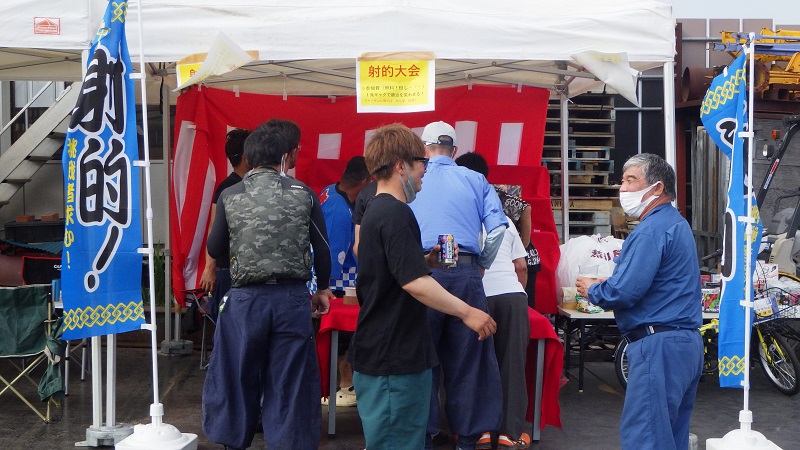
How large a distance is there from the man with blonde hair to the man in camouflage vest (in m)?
0.75

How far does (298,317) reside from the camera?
14.1 feet

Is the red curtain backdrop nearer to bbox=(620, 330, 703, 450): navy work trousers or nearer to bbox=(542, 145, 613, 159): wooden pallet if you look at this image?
bbox=(542, 145, 613, 159): wooden pallet

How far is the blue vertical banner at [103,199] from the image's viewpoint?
4820 millimetres

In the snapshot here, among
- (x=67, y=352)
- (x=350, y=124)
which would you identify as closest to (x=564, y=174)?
(x=350, y=124)

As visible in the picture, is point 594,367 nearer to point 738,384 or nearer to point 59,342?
point 738,384

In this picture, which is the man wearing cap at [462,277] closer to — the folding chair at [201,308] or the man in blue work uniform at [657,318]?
the man in blue work uniform at [657,318]

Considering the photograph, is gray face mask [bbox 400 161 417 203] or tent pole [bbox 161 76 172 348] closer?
gray face mask [bbox 400 161 417 203]

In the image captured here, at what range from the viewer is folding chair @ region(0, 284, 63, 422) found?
18.6ft

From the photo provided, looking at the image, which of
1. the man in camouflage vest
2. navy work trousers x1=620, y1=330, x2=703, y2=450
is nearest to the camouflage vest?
the man in camouflage vest

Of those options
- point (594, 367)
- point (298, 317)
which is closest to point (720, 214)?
point (594, 367)

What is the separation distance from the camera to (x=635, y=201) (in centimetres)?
405

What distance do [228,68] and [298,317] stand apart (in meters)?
1.58

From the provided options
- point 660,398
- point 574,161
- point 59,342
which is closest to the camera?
point 660,398

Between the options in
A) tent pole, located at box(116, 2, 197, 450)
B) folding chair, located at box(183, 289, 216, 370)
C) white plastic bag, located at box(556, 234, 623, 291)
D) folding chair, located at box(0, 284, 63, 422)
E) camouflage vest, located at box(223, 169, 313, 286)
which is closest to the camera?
camouflage vest, located at box(223, 169, 313, 286)
